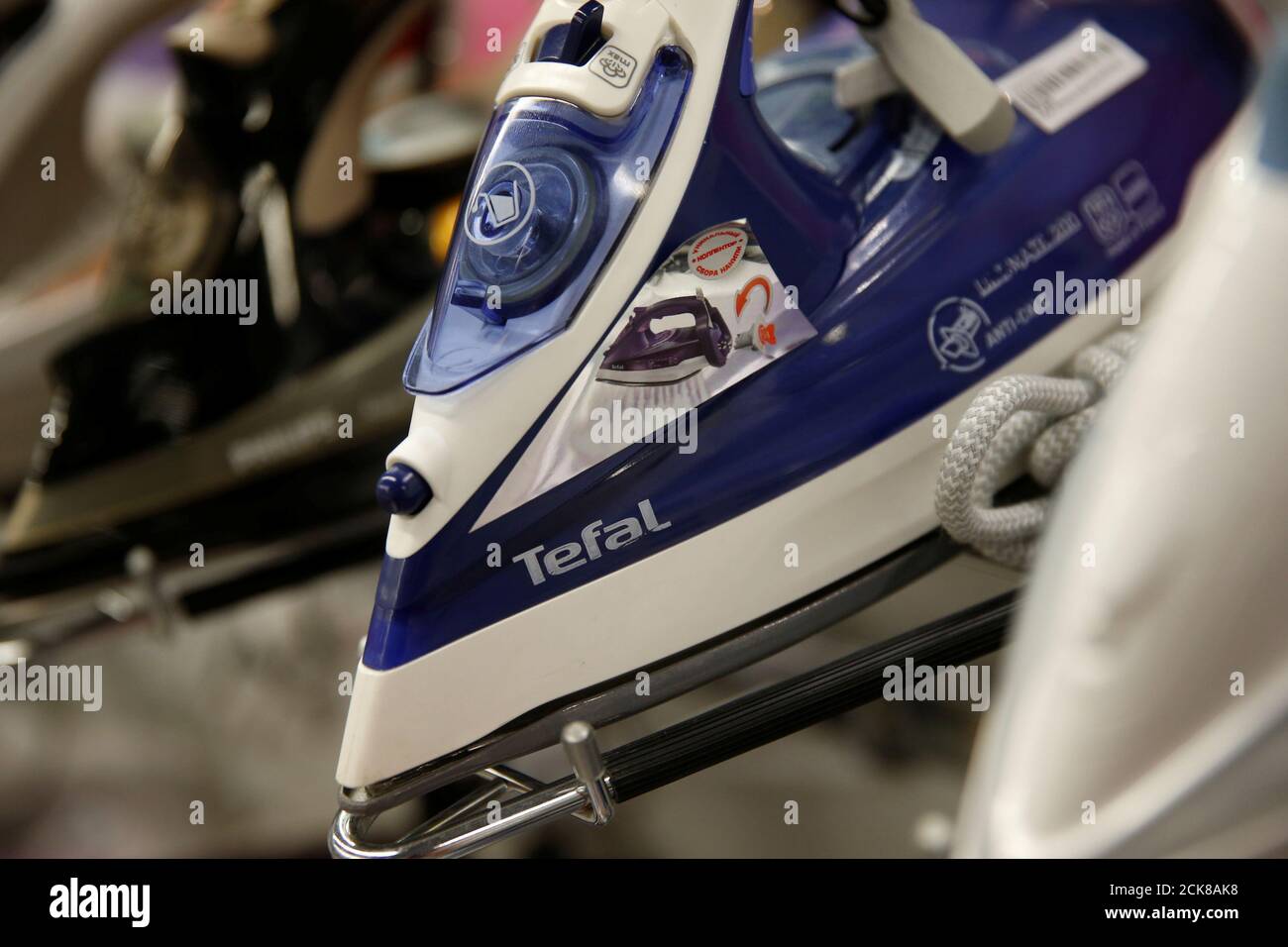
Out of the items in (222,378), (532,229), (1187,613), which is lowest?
(1187,613)

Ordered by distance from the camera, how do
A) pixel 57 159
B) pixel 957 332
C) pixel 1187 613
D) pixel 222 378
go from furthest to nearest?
pixel 57 159, pixel 222 378, pixel 957 332, pixel 1187 613

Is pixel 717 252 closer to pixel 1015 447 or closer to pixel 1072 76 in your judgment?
pixel 1015 447

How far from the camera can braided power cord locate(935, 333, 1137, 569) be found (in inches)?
20.6

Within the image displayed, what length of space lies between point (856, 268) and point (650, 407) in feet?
0.45

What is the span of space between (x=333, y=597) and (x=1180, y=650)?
36.0 inches

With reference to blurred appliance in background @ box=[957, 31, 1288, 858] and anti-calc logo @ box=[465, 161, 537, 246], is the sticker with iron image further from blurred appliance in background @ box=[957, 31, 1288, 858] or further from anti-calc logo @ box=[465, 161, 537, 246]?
blurred appliance in background @ box=[957, 31, 1288, 858]

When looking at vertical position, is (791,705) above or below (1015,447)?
below

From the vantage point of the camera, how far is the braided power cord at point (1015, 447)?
0.52 metres

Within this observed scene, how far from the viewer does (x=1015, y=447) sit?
553mm

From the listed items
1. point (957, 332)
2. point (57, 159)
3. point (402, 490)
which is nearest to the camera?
point (402, 490)

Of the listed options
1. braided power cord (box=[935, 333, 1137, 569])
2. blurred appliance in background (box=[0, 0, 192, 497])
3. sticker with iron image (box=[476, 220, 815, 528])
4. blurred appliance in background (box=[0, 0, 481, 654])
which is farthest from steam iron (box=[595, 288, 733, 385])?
blurred appliance in background (box=[0, 0, 192, 497])

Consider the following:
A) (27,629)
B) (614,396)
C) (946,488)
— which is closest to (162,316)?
(27,629)

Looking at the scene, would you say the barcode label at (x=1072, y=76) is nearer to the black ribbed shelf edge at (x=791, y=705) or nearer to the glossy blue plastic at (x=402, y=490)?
the black ribbed shelf edge at (x=791, y=705)

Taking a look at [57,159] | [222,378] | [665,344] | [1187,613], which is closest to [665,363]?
[665,344]
